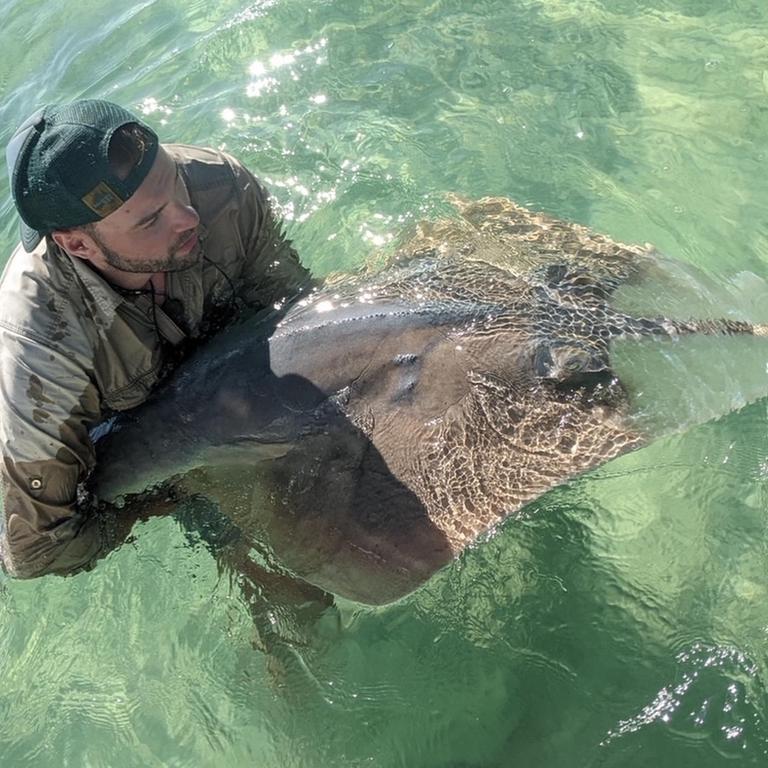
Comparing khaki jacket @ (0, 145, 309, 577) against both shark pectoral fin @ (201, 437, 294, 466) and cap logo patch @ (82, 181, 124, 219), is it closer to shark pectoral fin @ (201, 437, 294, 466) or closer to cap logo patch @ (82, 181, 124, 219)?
cap logo patch @ (82, 181, 124, 219)

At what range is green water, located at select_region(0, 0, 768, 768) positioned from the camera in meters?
4.07

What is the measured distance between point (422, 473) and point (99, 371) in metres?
1.79

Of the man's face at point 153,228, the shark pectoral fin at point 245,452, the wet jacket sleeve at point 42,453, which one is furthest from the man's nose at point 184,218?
the shark pectoral fin at point 245,452

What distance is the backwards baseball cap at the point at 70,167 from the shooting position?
11.9ft

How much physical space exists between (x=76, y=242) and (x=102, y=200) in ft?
1.09

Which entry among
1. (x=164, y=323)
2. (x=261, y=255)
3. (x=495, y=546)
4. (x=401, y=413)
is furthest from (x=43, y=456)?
(x=495, y=546)

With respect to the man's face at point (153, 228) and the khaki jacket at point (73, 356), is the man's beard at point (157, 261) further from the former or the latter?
the khaki jacket at point (73, 356)

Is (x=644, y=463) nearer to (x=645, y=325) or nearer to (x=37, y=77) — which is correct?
(x=645, y=325)

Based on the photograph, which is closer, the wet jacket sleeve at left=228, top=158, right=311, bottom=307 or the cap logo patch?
the cap logo patch

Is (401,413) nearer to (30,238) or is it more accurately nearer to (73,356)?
(73,356)

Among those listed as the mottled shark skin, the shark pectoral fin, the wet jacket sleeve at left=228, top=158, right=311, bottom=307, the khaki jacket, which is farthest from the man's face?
the shark pectoral fin

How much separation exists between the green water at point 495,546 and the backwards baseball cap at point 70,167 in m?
2.16

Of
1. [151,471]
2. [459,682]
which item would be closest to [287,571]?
[151,471]

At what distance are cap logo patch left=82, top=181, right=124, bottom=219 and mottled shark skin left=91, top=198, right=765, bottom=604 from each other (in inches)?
34.8
